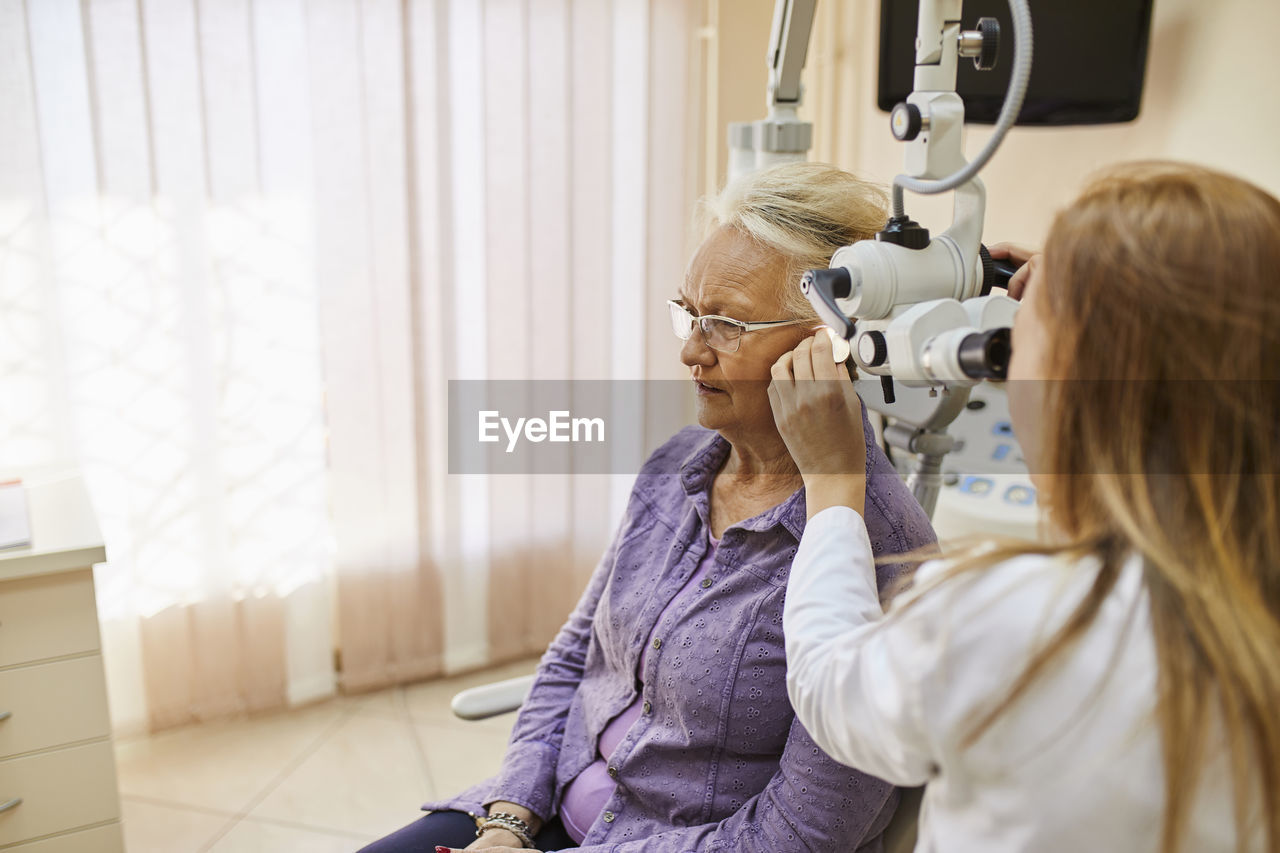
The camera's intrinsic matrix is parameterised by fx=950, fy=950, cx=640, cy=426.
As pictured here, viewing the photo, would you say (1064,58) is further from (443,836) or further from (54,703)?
(54,703)

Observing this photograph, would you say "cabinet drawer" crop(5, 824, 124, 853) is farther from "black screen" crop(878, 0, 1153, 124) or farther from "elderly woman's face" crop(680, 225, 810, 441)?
"black screen" crop(878, 0, 1153, 124)

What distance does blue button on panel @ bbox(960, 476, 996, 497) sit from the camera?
6.19 feet

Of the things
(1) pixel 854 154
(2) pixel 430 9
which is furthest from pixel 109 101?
(1) pixel 854 154

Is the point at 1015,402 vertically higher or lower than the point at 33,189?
lower

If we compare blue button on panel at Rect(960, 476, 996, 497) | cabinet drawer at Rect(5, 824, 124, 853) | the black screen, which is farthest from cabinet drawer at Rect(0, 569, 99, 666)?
the black screen

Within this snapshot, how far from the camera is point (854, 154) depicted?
2.60 metres

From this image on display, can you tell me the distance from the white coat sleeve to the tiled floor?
1.52m

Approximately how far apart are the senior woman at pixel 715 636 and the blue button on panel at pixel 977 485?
0.75m

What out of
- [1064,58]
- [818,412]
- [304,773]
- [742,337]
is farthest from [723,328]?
[304,773]

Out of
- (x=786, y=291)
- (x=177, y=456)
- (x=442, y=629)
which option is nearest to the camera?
(x=786, y=291)

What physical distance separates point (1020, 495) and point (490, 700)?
3.62 ft

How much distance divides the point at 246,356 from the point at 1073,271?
1.90 metres

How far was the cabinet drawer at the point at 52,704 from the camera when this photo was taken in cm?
150

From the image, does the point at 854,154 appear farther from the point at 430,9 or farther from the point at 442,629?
the point at 442,629
